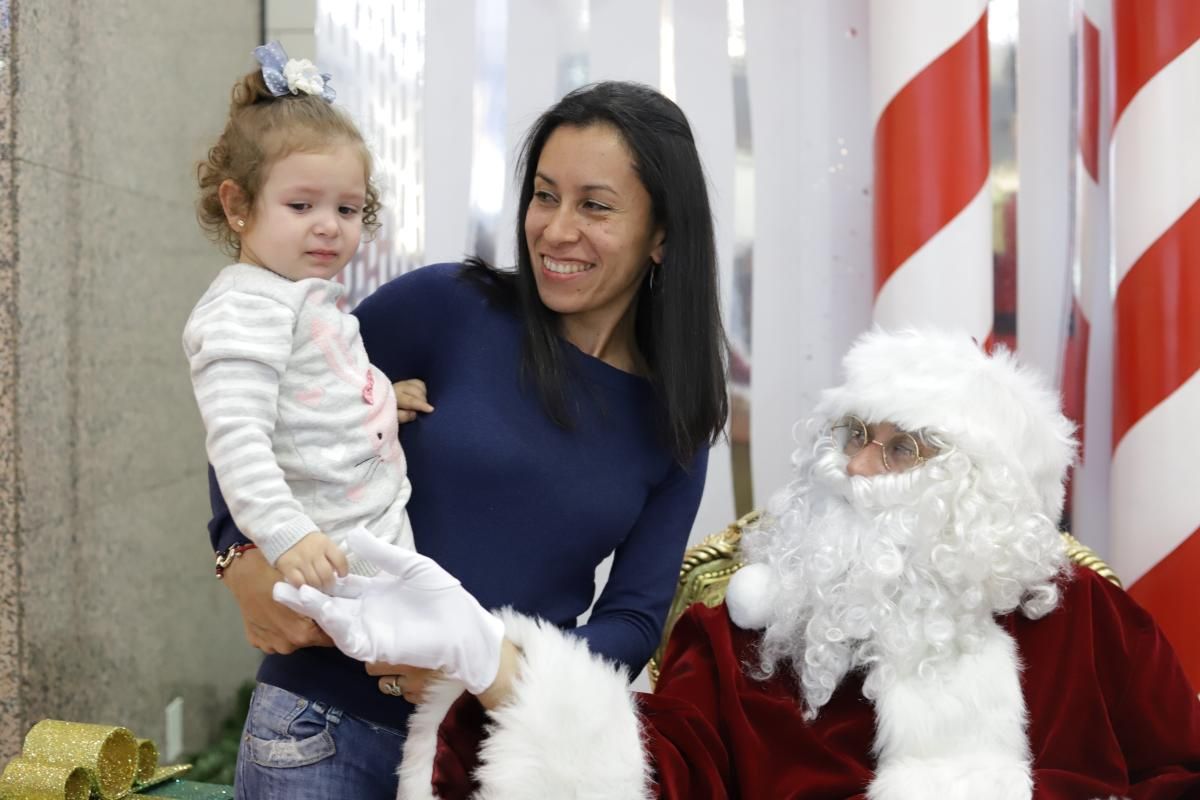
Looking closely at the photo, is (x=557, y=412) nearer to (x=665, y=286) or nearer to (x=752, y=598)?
(x=665, y=286)

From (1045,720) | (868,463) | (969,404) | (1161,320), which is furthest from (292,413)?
(1161,320)

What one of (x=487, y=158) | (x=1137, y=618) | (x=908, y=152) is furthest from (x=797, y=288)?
(x=1137, y=618)

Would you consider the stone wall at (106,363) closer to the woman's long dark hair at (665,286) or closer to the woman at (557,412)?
the woman at (557,412)

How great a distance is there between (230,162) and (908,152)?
1643 mm

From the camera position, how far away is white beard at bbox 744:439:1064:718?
1.68m

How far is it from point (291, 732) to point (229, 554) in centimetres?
24

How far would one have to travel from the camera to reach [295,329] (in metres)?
1.44

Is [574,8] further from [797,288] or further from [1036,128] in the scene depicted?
[1036,128]

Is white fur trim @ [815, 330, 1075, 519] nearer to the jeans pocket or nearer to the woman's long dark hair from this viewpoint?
the woman's long dark hair

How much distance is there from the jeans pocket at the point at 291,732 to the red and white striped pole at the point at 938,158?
168cm

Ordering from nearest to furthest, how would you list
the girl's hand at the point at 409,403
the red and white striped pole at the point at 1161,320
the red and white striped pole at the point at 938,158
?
1. the girl's hand at the point at 409,403
2. the red and white striped pole at the point at 1161,320
3. the red and white striped pole at the point at 938,158

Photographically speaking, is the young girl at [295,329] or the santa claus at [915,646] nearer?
the young girl at [295,329]

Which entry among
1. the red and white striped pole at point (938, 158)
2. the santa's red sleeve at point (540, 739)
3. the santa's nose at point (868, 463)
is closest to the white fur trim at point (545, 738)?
the santa's red sleeve at point (540, 739)

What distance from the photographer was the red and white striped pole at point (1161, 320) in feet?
7.89
